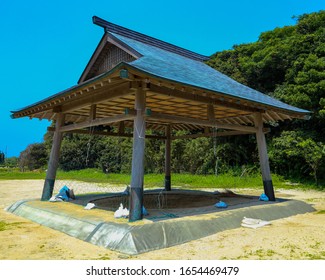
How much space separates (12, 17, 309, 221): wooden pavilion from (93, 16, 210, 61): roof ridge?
32 mm

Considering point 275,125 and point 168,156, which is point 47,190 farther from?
point 275,125

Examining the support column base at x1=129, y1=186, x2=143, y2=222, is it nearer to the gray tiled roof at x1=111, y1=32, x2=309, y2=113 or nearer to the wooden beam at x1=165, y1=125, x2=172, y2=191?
the gray tiled roof at x1=111, y1=32, x2=309, y2=113

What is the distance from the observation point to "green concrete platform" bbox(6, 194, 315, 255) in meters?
5.25

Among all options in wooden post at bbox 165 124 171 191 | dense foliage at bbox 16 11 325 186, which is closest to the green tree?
dense foliage at bbox 16 11 325 186

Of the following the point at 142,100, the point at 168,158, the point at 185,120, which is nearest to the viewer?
the point at 142,100

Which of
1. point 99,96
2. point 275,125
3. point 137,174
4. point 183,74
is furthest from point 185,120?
point 275,125

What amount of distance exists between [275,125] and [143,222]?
1198cm

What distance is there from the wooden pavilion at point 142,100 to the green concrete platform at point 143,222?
0.67 m

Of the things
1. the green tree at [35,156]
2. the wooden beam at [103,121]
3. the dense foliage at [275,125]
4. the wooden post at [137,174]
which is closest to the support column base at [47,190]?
the wooden beam at [103,121]

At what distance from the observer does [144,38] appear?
36.9 ft

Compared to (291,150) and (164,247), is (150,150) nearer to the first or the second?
(291,150)

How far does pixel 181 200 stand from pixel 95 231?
595 centimetres

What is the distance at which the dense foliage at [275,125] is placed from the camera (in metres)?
18.7
